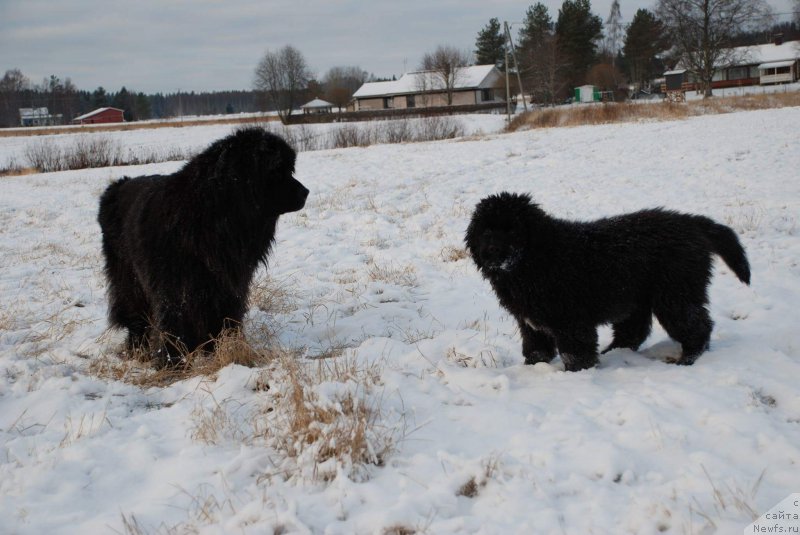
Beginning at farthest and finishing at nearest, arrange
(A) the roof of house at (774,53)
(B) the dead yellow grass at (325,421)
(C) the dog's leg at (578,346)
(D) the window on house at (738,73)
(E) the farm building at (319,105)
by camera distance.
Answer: (E) the farm building at (319,105) < (D) the window on house at (738,73) < (A) the roof of house at (774,53) < (C) the dog's leg at (578,346) < (B) the dead yellow grass at (325,421)

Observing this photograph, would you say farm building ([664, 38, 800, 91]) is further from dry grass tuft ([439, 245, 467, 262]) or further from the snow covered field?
the snow covered field

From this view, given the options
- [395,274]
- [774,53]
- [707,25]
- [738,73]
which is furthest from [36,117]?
[774,53]

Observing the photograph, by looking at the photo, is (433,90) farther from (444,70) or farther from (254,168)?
(254,168)

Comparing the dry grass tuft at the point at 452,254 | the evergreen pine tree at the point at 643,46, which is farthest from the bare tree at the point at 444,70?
the dry grass tuft at the point at 452,254

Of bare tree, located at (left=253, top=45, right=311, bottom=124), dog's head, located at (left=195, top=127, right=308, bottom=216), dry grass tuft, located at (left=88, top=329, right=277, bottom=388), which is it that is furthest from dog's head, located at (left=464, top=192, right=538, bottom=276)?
bare tree, located at (left=253, top=45, right=311, bottom=124)

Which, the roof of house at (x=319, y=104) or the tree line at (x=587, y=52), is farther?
the roof of house at (x=319, y=104)

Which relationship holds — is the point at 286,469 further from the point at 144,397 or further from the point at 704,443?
the point at 704,443

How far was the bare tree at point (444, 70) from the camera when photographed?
73.4 metres

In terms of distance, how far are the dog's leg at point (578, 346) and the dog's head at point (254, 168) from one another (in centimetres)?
251

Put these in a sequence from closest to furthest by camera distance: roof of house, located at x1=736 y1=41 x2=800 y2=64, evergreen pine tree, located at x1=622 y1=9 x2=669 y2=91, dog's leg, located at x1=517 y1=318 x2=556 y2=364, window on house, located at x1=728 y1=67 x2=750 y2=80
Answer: dog's leg, located at x1=517 y1=318 x2=556 y2=364 < roof of house, located at x1=736 y1=41 x2=800 y2=64 < evergreen pine tree, located at x1=622 y1=9 x2=669 y2=91 < window on house, located at x1=728 y1=67 x2=750 y2=80

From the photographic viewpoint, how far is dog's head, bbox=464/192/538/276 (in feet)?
13.5

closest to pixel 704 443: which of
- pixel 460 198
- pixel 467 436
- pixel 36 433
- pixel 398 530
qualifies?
pixel 467 436

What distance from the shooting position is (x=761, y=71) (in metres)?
74.9

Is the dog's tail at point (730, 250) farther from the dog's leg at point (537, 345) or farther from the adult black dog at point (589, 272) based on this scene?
the dog's leg at point (537, 345)
